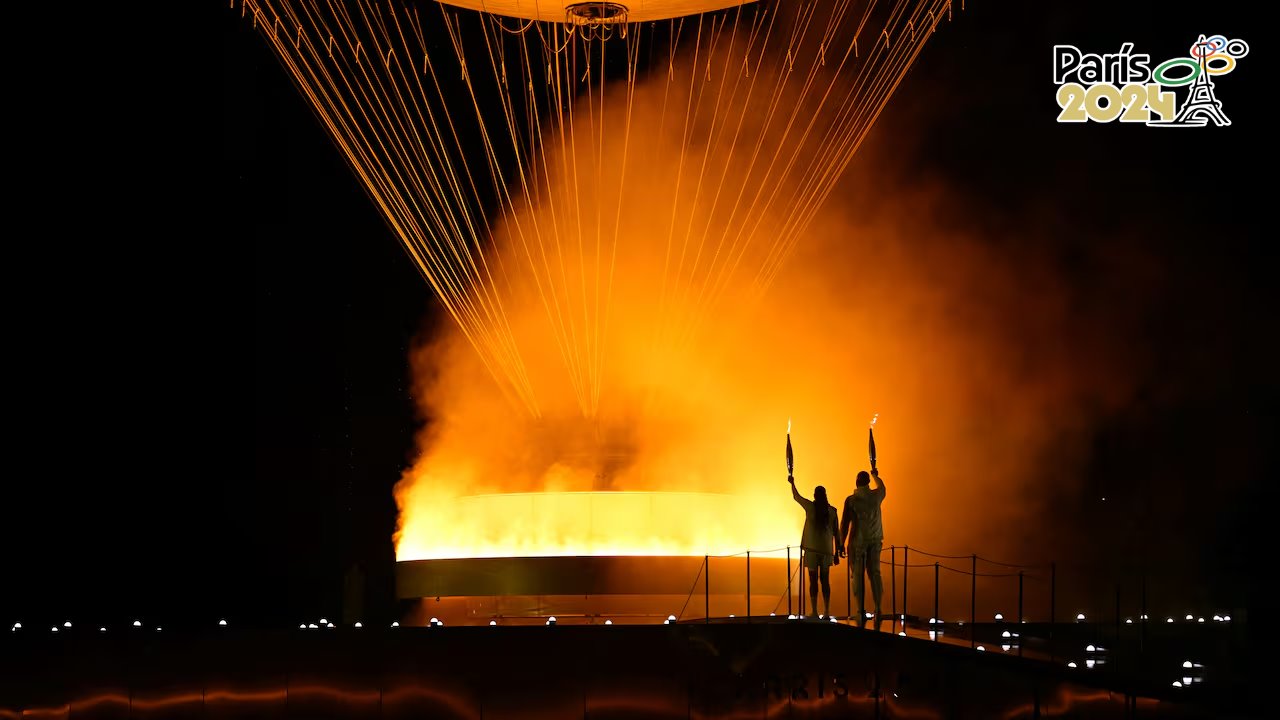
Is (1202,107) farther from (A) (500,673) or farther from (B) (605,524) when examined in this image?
(A) (500,673)

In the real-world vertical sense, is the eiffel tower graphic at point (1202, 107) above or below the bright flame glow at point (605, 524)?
above

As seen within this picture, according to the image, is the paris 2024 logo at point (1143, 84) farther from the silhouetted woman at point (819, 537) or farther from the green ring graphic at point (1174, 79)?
the silhouetted woman at point (819, 537)

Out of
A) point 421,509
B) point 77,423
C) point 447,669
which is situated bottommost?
point 447,669

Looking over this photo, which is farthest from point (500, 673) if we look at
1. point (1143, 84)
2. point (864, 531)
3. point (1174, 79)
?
point (1174, 79)

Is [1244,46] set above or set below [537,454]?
above

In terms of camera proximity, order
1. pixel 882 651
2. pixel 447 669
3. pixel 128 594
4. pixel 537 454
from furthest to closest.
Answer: pixel 128 594, pixel 537 454, pixel 447 669, pixel 882 651

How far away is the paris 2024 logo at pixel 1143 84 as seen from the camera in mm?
22891

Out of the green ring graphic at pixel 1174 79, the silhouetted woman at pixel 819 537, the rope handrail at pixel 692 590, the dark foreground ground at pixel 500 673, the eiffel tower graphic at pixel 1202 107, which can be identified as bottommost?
the dark foreground ground at pixel 500 673

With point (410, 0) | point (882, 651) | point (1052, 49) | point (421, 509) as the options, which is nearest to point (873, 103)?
point (1052, 49)

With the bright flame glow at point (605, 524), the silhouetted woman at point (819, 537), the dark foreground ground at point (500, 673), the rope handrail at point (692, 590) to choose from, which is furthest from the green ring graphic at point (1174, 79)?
the rope handrail at point (692, 590)

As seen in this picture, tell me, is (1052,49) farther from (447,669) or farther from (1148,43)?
(447,669)

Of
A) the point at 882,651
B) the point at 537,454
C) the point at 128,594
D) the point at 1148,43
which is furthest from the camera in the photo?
the point at 1148,43

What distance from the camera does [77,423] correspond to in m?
20.2

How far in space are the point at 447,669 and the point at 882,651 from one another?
4535 mm
